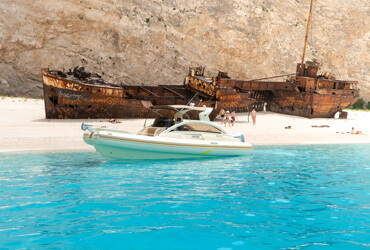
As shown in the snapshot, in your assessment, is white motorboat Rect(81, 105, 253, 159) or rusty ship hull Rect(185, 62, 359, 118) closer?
white motorboat Rect(81, 105, 253, 159)

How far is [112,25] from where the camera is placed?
4216 centimetres

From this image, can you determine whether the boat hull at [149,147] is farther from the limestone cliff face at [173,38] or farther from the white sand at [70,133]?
the limestone cliff face at [173,38]

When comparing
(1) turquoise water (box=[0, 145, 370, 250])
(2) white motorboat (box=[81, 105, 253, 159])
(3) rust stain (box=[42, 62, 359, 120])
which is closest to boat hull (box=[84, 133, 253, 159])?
(2) white motorboat (box=[81, 105, 253, 159])

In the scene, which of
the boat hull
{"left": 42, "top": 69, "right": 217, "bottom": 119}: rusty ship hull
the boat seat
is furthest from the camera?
{"left": 42, "top": 69, "right": 217, "bottom": 119}: rusty ship hull

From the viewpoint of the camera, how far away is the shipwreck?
838 inches

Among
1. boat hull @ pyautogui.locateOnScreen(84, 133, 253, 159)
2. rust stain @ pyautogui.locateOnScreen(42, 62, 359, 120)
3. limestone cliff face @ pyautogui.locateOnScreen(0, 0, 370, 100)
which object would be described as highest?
limestone cliff face @ pyautogui.locateOnScreen(0, 0, 370, 100)

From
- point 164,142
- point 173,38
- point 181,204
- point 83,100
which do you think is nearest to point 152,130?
point 164,142

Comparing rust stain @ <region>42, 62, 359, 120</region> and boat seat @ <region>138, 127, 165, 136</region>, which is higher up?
rust stain @ <region>42, 62, 359, 120</region>

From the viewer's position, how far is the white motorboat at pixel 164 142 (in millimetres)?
11117

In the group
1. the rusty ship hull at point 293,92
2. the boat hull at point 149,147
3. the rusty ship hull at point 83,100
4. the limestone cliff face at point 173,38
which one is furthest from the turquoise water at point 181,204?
the limestone cliff face at point 173,38

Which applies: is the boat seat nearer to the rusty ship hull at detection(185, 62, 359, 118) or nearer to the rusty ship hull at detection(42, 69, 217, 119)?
the rusty ship hull at detection(42, 69, 217, 119)

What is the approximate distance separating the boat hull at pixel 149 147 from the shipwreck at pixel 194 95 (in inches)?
425

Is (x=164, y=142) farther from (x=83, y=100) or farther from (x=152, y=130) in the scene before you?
(x=83, y=100)

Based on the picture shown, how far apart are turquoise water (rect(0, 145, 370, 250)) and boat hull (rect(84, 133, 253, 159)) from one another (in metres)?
0.30
